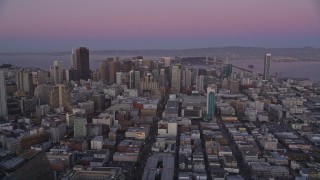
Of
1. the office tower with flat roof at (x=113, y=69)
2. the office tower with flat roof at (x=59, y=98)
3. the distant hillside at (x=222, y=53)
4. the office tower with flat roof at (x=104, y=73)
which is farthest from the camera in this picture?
the distant hillside at (x=222, y=53)

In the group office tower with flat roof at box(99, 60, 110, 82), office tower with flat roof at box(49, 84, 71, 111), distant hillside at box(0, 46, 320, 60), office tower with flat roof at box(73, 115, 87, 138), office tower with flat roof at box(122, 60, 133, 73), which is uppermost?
distant hillside at box(0, 46, 320, 60)

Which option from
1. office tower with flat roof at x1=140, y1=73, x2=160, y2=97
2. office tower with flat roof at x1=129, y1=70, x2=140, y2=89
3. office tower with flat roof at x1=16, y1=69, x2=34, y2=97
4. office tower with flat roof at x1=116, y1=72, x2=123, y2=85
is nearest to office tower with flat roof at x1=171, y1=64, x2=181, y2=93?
office tower with flat roof at x1=140, y1=73, x2=160, y2=97

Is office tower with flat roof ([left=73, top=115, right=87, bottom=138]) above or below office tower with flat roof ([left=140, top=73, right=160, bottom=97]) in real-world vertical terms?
below

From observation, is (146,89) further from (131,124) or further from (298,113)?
(298,113)

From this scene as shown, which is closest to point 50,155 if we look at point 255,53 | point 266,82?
point 266,82

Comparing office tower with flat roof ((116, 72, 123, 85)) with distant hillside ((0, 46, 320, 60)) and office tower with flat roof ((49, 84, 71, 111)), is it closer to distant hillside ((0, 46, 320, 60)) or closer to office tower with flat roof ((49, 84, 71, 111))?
office tower with flat roof ((49, 84, 71, 111))

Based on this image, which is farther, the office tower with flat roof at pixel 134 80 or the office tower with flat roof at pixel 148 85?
the office tower with flat roof at pixel 134 80

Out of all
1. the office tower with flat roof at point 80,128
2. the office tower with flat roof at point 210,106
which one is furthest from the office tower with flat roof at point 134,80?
the office tower with flat roof at point 80,128

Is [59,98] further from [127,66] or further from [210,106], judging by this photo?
[127,66]

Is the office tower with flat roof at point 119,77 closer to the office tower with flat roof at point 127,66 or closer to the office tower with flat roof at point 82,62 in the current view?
the office tower with flat roof at point 127,66
